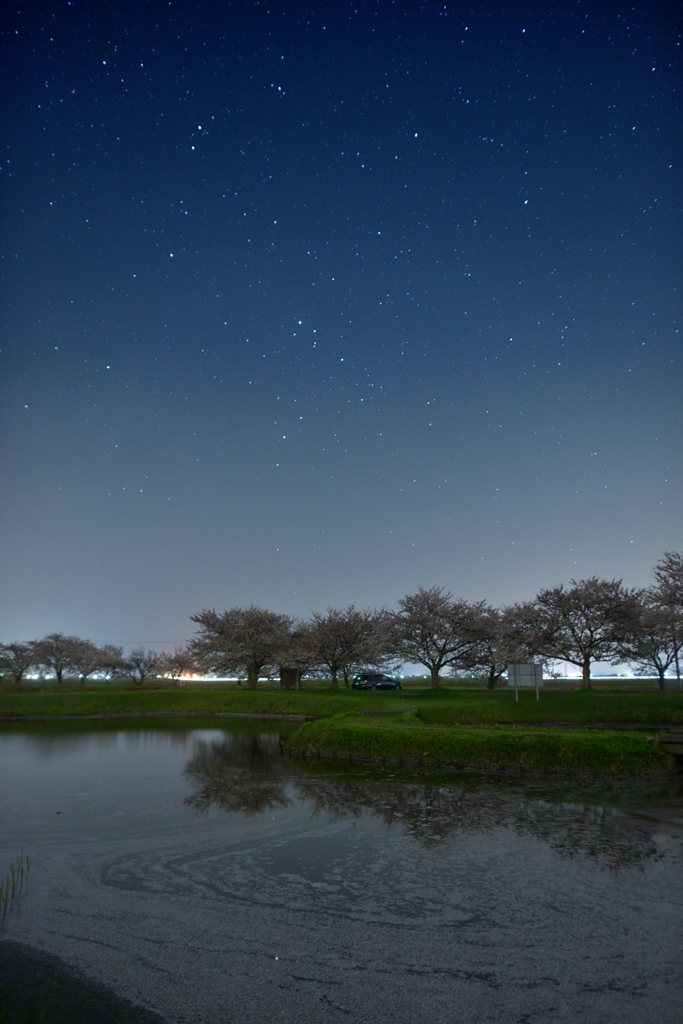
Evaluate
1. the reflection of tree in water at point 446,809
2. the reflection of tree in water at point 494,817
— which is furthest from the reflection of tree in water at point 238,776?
the reflection of tree in water at point 494,817

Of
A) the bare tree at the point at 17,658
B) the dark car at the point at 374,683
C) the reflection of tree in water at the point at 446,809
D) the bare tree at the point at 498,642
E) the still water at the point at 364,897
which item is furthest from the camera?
the bare tree at the point at 17,658

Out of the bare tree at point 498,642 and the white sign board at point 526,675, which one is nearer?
the white sign board at point 526,675

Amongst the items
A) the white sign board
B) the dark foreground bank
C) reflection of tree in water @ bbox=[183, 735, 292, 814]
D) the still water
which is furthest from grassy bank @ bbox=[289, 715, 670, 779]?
the dark foreground bank

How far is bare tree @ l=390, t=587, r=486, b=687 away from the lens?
56.4 metres

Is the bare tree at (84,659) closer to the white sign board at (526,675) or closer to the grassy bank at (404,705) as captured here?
the grassy bank at (404,705)

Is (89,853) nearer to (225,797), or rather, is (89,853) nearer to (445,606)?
(225,797)

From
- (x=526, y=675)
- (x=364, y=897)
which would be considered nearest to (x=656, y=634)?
(x=526, y=675)

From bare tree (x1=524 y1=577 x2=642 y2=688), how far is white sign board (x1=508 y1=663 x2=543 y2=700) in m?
14.3

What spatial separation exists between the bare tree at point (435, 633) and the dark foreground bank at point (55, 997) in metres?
49.7

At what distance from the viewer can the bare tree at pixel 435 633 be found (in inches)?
2221

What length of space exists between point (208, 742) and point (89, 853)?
2066cm

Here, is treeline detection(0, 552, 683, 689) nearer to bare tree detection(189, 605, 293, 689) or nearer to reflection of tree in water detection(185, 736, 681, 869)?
bare tree detection(189, 605, 293, 689)

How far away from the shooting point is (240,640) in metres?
63.2

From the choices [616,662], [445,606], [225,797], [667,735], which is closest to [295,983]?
[225,797]
